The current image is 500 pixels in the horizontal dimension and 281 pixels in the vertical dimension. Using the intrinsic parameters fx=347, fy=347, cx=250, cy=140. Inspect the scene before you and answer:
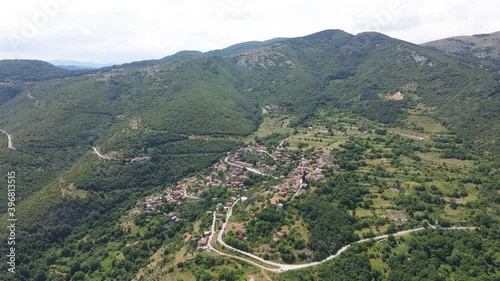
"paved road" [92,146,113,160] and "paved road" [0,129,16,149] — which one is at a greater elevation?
"paved road" [0,129,16,149]

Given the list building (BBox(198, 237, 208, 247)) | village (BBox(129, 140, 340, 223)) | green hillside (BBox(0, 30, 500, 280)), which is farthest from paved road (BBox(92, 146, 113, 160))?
building (BBox(198, 237, 208, 247))

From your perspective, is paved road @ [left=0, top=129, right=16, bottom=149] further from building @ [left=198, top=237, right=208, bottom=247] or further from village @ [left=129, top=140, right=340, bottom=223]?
building @ [left=198, top=237, right=208, bottom=247]

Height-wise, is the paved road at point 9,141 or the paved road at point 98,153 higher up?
the paved road at point 9,141

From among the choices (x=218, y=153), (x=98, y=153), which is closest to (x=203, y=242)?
(x=218, y=153)

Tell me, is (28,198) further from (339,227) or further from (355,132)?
(355,132)

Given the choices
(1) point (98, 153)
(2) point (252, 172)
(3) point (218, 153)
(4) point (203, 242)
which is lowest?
(4) point (203, 242)

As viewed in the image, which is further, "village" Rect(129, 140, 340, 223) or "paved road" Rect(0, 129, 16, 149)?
"paved road" Rect(0, 129, 16, 149)

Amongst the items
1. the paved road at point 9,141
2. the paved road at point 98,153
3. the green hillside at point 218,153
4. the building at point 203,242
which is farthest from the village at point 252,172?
the paved road at point 9,141


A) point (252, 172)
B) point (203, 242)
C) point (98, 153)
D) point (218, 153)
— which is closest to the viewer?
point (203, 242)

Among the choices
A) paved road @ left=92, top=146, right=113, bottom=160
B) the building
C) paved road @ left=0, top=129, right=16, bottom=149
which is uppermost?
paved road @ left=0, top=129, right=16, bottom=149

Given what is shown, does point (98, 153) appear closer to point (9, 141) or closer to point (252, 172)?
point (9, 141)

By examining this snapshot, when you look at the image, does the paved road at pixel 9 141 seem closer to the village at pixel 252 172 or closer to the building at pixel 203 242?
the village at pixel 252 172

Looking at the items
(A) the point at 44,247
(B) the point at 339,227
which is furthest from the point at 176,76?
(B) the point at 339,227
